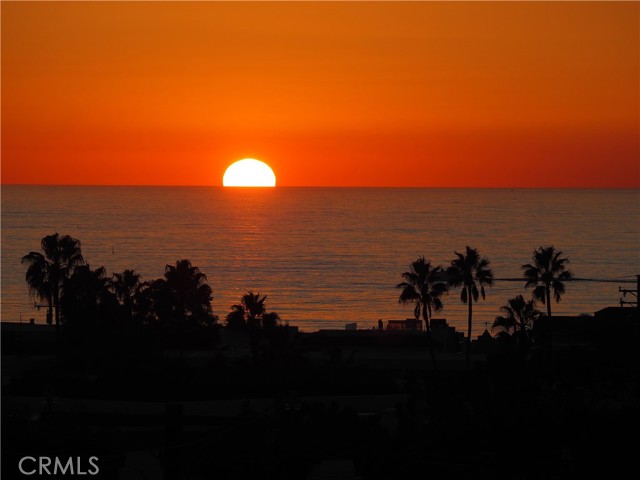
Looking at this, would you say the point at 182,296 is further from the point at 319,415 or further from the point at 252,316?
the point at 319,415

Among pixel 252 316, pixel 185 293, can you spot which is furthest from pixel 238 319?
pixel 185 293

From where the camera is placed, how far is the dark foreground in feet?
54.7

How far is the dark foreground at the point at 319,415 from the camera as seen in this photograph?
54.7 ft

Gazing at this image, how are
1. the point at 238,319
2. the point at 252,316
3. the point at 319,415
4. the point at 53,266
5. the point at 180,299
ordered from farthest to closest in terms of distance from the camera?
1. the point at 53,266
2. the point at 238,319
3. the point at 180,299
4. the point at 252,316
5. the point at 319,415

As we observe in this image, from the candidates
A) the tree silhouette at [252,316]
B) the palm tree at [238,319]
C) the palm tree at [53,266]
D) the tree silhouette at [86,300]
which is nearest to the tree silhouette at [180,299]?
the palm tree at [238,319]

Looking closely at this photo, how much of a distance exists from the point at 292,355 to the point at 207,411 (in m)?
10.6

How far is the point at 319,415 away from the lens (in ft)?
77.2

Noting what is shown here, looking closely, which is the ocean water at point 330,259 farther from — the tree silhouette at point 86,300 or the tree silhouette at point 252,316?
the tree silhouette at point 86,300

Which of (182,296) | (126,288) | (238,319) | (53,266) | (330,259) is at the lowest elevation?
(238,319)

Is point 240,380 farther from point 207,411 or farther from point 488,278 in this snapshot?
point 488,278

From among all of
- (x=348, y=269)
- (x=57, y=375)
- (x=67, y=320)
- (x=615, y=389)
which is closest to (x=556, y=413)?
(x=615, y=389)

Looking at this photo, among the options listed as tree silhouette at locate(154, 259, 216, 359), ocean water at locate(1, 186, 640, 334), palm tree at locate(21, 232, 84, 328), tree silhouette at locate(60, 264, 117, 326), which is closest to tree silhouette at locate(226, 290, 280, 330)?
tree silhouette at locate(154, 259, 216, 359)

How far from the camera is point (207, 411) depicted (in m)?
31.7

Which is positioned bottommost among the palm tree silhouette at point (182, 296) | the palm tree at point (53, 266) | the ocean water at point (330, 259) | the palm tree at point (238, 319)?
the palm tree at point (238, 319)
